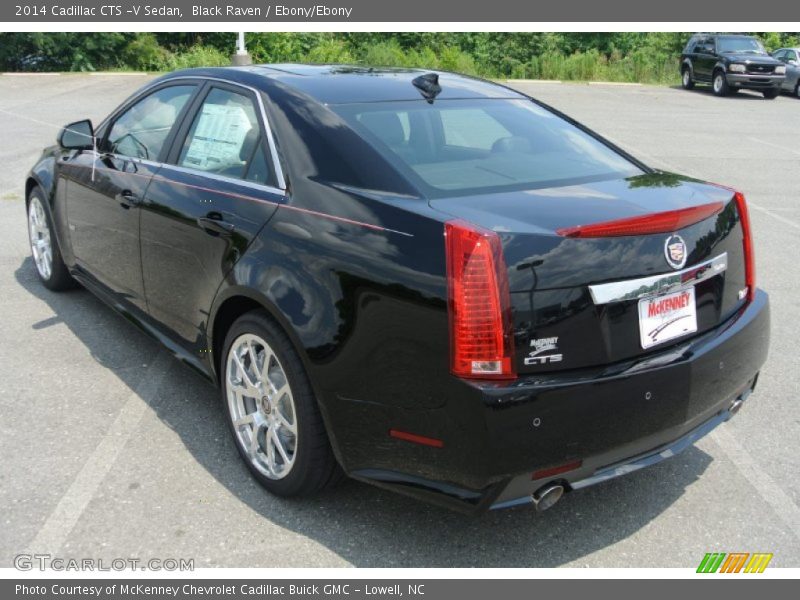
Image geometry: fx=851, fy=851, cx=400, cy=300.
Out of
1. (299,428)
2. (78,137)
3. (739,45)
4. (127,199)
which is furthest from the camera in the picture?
(739,45)

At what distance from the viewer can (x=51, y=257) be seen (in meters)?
6.06

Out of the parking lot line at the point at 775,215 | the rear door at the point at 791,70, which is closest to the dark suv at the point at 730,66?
the rear door at the point at 791,70

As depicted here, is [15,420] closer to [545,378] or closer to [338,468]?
[338,468]

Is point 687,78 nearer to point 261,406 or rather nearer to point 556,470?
point 261,406

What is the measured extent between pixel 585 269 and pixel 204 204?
1.87 metres

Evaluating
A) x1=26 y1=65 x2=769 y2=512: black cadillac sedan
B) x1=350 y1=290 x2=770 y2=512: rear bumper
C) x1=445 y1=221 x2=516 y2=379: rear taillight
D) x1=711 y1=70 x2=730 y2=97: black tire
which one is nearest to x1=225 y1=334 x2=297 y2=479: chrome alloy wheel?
x1=26 y1=65 x2=769 y2=512: black cadillac sedan

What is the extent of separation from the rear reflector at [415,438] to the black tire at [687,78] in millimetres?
28176

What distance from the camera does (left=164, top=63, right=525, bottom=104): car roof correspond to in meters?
3.82

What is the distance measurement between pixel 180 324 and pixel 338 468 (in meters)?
1.27

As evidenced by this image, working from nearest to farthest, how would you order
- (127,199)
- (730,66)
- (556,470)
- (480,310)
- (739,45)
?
(480,310) → (556,470) → (127,199) → (730,66) → (739,45)

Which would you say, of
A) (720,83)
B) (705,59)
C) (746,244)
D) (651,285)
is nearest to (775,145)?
(720,83)

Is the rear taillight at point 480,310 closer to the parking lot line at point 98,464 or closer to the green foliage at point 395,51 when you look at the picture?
the parking lot line at point 98,464

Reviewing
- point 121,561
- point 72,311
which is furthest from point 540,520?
point 72,311

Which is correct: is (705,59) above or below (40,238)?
below
